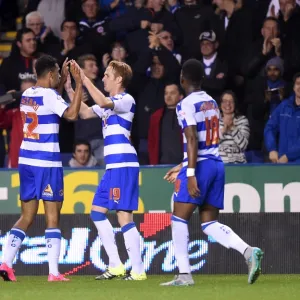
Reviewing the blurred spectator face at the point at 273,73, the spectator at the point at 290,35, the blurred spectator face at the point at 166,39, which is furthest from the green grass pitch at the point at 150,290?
the blurred spectator face at the point at 166,39

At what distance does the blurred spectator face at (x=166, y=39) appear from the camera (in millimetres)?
15781

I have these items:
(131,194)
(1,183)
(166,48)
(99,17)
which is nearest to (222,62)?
(166,48)

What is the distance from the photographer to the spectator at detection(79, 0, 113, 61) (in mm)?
16297

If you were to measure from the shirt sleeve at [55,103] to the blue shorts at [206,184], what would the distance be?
1.37 metres

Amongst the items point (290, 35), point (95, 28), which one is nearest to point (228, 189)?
point (290, 35)

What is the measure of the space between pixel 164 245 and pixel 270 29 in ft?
14.8

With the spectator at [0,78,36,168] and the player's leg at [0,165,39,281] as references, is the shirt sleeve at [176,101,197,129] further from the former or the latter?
the spectator at [0,78,36,168]

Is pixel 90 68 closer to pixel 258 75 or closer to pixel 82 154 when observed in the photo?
pixel 82 154

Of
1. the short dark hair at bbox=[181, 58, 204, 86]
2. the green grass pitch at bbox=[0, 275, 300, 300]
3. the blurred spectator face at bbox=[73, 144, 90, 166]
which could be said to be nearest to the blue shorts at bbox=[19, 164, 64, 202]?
the green grass pitch at bbox=[0, 275, 300, 300]

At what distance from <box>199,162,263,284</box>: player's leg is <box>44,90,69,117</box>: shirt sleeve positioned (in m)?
1.59

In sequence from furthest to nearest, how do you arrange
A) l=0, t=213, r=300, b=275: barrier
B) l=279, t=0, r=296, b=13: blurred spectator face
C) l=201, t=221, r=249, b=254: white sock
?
l=279, t=0, r=296, b=13: blurred spectator face, l=0, t=213, r=300, b=275: barrier, l=201, t=221, r=249, b=254: white sock

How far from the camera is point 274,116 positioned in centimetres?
1425

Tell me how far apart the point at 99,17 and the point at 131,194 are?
23.1 feet

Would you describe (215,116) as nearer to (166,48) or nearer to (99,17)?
(166,48)
